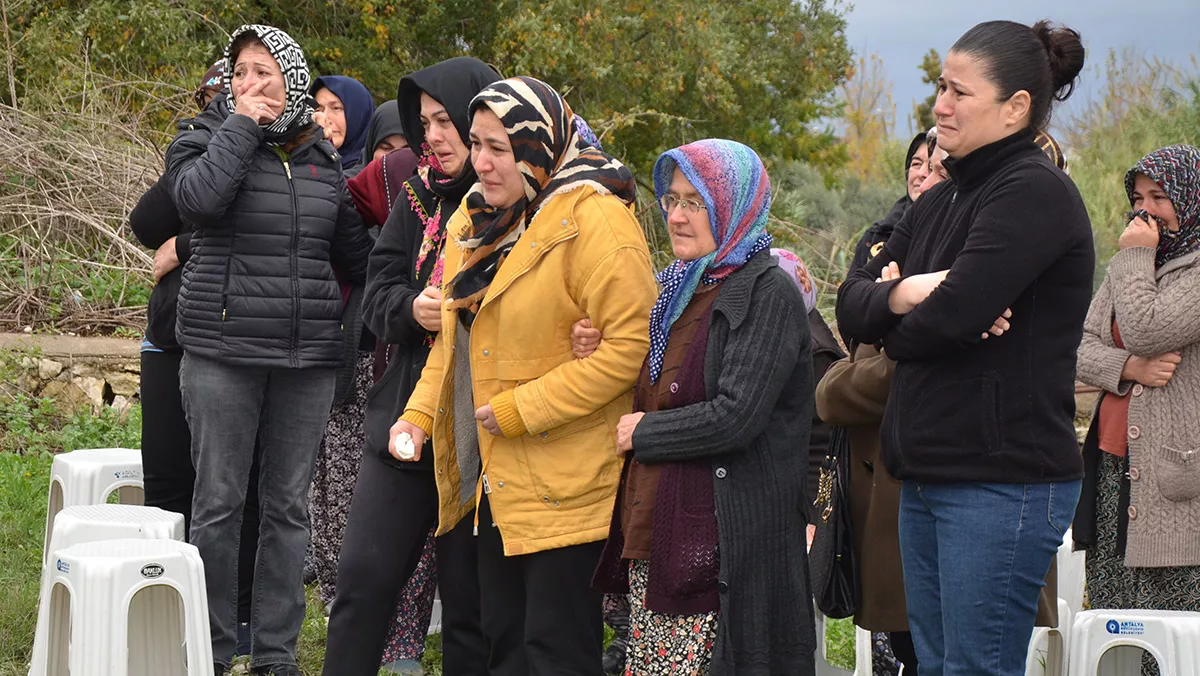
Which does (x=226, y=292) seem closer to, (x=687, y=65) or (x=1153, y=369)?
(x=1153, y=369)

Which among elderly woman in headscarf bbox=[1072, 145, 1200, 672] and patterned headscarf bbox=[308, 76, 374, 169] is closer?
elderly woman in headscarf bbox=[1072, 145, 1200, 672]

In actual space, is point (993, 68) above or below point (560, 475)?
above

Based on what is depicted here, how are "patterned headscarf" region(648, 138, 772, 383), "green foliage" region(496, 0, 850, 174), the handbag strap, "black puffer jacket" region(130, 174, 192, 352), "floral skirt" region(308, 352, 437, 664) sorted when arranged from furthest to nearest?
"green foliage" region(496, 0, 850, 174) → "floral skirt" region(308, 352, 437, 664) → "black puffer jacket" region(130, 174, 192, 352) → the handbag strap → "patterned headscarf" region(648, 138, 772, 383)

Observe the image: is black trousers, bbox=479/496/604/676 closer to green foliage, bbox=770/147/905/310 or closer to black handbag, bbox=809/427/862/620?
black handbag, bbox=809/427/862/620

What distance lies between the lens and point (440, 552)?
3740mm

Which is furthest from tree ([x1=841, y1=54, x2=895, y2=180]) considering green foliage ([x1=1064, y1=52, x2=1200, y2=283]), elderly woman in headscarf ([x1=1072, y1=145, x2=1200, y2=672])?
elderly woman in headscarf ([x1=1072, y1=145, x2=1200, y2=672])

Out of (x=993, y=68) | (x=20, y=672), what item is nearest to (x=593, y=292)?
(x=993, y=68)

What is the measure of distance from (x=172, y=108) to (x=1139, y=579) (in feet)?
26.9

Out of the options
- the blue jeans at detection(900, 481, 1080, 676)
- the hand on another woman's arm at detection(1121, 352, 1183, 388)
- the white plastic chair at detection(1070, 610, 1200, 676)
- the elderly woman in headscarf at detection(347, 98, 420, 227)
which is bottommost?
the white plastic chair at detection(1070, 610, 1200, 676)

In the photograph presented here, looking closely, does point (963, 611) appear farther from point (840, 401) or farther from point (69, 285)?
point (69, 285)

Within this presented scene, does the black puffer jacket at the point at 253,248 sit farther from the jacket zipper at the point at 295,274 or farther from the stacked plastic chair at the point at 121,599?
the stacked plastic chair at the point at 121,599

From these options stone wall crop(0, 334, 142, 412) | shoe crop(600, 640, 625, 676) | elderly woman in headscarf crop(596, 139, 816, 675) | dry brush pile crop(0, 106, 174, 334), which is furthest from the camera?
dry brush pile crop(0, 106, 174, 334)

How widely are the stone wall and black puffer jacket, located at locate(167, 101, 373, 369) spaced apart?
4.17 meters

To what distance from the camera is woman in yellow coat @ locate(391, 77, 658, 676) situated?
3.31 metres
